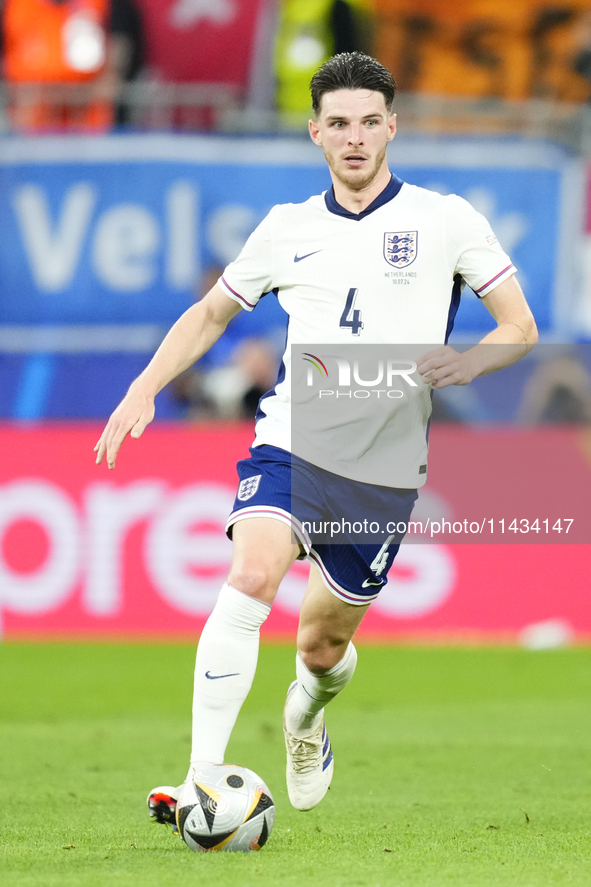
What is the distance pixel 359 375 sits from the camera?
4.73m

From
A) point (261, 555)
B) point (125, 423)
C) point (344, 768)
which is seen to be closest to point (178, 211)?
point (344, 768)

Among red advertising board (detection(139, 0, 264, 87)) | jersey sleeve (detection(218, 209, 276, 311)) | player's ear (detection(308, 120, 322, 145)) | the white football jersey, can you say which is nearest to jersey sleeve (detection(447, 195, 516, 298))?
the white football jersey

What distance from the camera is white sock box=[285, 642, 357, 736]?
514cm

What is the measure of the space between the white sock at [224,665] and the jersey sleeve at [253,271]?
1.09m

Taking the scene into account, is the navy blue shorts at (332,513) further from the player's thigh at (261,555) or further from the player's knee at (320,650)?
the player's knee at (320,650)

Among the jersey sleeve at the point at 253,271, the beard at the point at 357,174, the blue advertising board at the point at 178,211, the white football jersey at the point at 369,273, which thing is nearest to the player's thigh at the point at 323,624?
the white football jersey at the point at 369,273

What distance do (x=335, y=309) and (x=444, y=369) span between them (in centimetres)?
63

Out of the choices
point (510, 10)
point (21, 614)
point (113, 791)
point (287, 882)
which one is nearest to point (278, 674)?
point (21, 614)

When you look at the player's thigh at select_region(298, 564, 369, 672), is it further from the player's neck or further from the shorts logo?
the player's neck

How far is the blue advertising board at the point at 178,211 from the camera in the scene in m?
12.5

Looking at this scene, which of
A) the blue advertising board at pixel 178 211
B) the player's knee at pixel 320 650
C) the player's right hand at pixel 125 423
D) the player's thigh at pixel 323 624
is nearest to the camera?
the player's right hand at pixel 125 423

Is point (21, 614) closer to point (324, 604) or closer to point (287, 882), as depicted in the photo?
point (324, 604)

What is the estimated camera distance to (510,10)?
1363 centimetres

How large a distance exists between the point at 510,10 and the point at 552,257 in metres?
2.76
